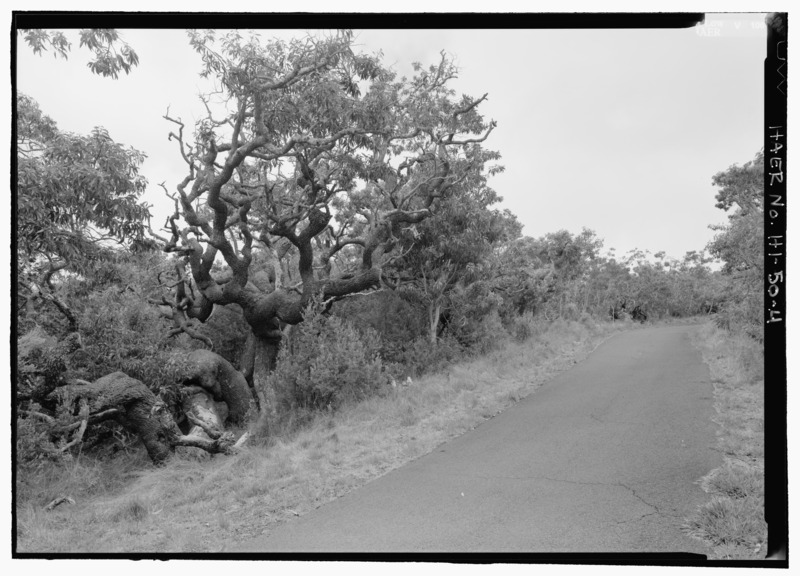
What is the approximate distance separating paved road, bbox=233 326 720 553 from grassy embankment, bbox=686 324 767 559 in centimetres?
15

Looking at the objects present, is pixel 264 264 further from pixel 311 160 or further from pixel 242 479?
pixel 242 479

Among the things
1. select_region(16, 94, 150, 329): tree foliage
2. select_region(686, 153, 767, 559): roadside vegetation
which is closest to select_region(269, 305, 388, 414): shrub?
select_region(16, 94, 150, 329): tree foliage

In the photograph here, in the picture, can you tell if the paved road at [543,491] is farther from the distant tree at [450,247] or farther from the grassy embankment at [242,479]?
the distant tree at [450,247]

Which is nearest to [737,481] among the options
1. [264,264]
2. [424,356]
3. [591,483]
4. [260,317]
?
[591,483]

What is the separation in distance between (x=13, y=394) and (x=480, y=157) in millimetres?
11009

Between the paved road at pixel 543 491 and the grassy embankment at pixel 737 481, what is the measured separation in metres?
0.15

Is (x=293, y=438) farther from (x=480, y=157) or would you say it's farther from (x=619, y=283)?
(x=619, y=283)

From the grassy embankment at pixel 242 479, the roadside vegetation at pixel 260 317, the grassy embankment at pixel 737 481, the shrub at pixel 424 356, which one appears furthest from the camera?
the shrub at pixel 424 356

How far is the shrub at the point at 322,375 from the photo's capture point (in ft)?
28.7

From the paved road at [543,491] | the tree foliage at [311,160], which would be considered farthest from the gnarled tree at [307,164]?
the paved road at [543,491]

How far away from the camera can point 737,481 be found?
4.51m

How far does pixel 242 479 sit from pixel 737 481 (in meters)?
5.11

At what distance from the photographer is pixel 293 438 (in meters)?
7.45

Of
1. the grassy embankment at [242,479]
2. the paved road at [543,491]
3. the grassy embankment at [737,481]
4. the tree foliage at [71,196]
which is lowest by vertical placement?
the grassy embankment at [242,479]
